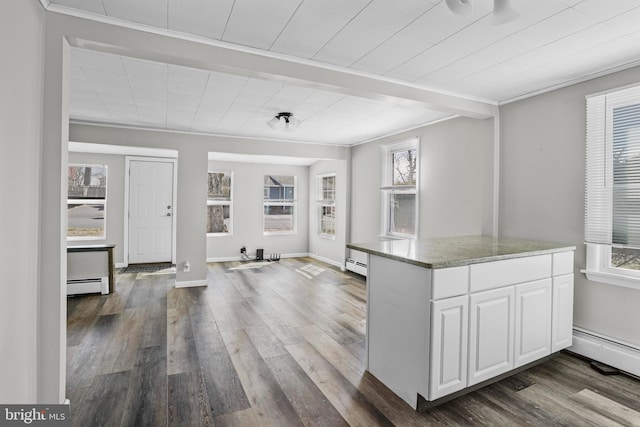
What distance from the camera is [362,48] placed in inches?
90.2

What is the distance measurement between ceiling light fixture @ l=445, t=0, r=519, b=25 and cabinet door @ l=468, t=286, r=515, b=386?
1533 mm

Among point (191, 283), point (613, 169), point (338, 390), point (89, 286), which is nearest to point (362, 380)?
point (338, 390)

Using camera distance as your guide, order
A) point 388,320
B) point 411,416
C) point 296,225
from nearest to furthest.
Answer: point 411,416, point 388,320, point 296,225

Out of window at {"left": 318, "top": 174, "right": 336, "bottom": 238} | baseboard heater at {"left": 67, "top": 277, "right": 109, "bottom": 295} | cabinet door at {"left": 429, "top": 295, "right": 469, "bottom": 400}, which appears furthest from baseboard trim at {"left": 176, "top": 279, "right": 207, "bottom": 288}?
cabinet door at {"left": 429, "top": 295, "right": 469, "bottom": 400}

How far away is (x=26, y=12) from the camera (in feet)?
5.13

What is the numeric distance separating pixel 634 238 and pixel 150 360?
3778mm

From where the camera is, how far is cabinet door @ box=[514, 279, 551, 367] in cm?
235

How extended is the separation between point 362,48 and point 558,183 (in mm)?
2111

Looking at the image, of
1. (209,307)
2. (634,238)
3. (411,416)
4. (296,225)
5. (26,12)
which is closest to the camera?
(26,12)

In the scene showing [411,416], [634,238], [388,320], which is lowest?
[411,416]

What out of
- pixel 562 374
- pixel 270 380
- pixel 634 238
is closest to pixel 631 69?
pixel 634 238

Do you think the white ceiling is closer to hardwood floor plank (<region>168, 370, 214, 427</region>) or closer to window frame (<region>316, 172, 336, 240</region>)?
hardwood floor plank (<region>168, 370, 214, 427</region>)

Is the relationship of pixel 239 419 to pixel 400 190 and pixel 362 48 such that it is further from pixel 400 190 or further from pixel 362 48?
pixel 400 190

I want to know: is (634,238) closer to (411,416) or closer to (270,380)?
(411,416)
